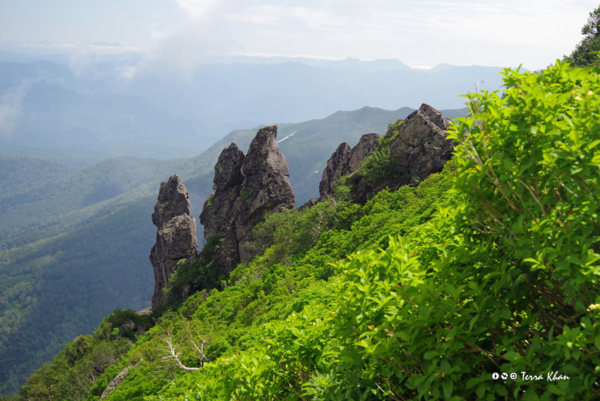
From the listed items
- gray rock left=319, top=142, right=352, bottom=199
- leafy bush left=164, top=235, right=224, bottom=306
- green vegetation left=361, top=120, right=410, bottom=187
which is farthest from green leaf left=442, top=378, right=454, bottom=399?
leafy bush left=164, top=235, right=224, bottom=306

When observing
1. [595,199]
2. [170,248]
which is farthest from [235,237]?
[595,199]

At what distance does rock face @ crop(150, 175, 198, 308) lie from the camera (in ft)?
173

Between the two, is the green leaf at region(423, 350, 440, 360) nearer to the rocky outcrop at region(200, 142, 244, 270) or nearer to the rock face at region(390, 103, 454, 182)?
the rock face at region(390, 103, 454, 182)

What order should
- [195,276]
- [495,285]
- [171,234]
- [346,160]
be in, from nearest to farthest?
[495,285]
[346,160]
[195,276]
[171,234]

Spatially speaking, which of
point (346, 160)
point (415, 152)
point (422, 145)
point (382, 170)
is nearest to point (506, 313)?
point (382, 170)

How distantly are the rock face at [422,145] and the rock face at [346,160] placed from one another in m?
→ 6.01

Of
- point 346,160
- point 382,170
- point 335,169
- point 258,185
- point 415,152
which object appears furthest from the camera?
point 335,169

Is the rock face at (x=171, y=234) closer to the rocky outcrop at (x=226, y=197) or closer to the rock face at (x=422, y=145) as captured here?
the rocky outcrop at (x=226, y=197)

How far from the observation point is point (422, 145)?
32.9 metres

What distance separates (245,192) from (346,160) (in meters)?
14.0

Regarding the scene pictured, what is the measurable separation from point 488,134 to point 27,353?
215 meters

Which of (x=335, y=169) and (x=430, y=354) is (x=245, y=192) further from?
(x=430, y=354)

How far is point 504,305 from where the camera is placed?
3414 millimetres

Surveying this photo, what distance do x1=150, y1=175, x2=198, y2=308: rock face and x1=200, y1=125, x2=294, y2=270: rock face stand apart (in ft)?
14.2
